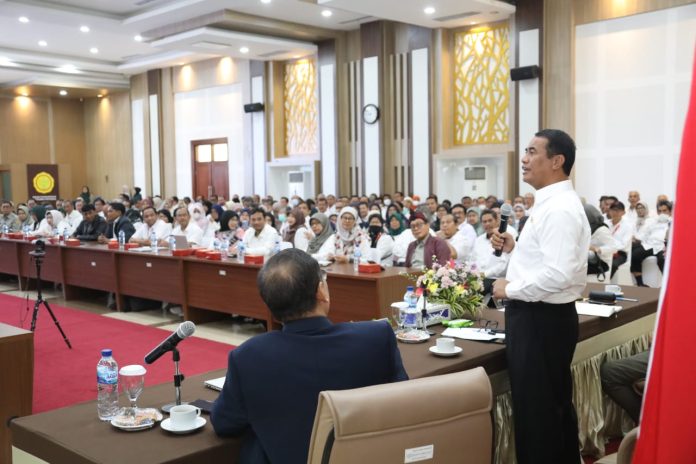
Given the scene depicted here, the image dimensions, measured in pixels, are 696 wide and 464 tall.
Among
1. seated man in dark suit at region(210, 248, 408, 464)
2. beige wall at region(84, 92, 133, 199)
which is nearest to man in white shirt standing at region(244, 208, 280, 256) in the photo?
seated man in dark suit at region(210, 248, 408, 464)

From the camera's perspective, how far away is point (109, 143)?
21.6 m

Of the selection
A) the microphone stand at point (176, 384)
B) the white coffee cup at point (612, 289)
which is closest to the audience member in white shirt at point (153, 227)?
the white coffee cup at point (612, 289)

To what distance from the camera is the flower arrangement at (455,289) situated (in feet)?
11.3

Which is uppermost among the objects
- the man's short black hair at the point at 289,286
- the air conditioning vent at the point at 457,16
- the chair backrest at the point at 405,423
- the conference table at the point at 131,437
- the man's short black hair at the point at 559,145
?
the air conditioning vent at the point at 457,16

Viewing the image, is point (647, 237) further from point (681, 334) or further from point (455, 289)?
point (681, 334)

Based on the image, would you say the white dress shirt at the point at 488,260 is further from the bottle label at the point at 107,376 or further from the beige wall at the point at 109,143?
the beige wall at the point at 109,143

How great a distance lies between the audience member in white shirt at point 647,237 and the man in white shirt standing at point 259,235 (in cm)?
430

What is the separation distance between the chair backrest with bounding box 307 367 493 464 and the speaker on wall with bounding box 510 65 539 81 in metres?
10.4

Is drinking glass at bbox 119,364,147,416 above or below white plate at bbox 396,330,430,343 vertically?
above

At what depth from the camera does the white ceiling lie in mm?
11211

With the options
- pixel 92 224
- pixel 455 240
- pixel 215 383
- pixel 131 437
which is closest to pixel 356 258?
pixel 455 240

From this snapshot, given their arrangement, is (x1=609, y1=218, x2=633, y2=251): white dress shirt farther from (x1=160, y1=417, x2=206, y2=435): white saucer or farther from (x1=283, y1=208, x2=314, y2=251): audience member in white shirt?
(x1=160, y1=417, x2=206, y2=435): white saucer

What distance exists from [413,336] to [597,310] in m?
1.12

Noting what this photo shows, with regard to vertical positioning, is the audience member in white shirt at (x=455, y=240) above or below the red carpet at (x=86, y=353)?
above
